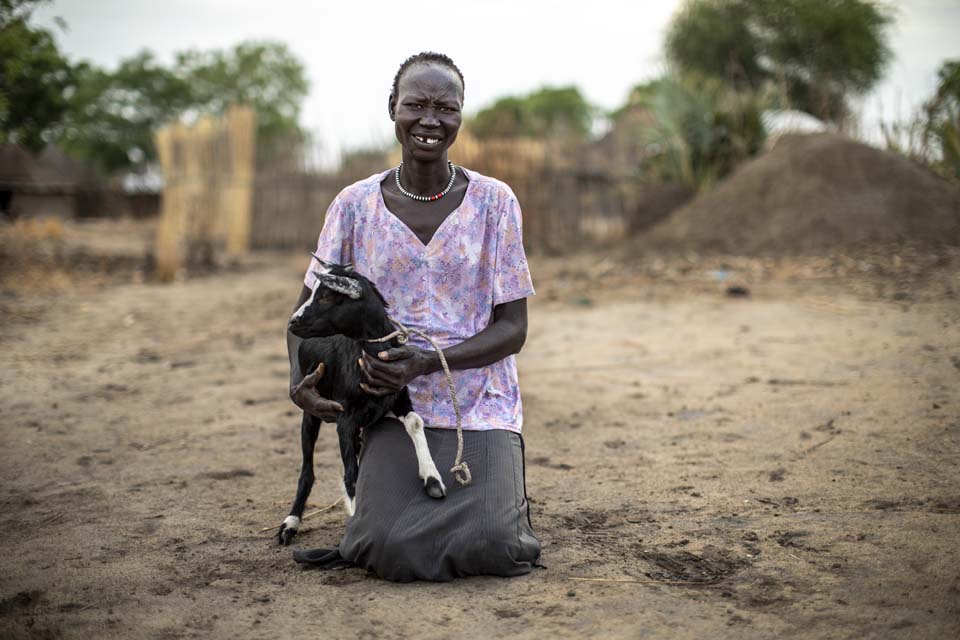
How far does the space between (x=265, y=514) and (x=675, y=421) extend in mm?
2472

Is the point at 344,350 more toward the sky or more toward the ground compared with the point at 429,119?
more toward the ground

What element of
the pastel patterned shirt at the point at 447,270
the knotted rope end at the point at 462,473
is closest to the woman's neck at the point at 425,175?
the pastel patterned shirt at the point at 447,270

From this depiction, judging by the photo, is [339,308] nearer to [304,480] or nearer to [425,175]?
[425,175]

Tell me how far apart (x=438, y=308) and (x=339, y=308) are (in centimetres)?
46

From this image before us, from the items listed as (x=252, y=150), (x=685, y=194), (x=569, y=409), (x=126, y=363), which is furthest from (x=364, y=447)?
(x=252, y=150)

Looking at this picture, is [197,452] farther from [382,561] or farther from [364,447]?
[382,561]

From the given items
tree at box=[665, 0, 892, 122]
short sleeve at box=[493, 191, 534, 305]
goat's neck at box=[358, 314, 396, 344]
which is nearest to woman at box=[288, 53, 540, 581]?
short sleeve at box=[493, 191, 534, 305]

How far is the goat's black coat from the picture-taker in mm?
2805

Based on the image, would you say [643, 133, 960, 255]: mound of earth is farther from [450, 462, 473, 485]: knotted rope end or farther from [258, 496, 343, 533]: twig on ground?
[450, 462, 473, 485]: knotted rope end

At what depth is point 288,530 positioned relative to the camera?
3234mm

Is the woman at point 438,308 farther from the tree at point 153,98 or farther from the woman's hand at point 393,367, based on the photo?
the tree at point 153,98

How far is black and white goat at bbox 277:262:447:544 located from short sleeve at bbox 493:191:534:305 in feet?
1.52

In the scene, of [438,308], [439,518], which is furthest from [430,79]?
[439,518]

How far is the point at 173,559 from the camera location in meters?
3.06
